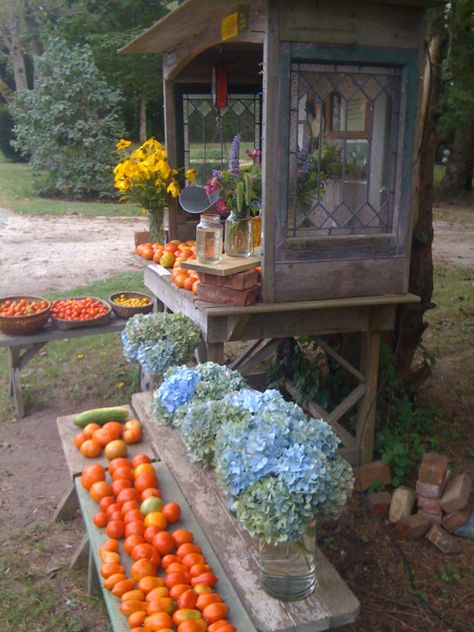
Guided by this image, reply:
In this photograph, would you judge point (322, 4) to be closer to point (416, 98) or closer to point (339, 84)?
point (339, 84)

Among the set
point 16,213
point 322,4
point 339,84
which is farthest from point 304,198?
point 16,213

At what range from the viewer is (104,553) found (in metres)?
2.49

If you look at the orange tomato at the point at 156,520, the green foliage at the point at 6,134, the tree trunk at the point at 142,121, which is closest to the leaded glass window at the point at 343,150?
Result: the orange tomato at the point at 156,520

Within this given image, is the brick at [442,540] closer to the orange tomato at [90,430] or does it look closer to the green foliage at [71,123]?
the orange tomato at [90,430]

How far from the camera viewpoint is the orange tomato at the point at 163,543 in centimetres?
250

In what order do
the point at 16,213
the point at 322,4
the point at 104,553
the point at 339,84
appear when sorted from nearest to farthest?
the point at 104,553, the point at 322,4, the point at 339,84, the point at 16,213

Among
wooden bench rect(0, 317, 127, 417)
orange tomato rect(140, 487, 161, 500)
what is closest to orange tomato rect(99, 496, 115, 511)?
orange tomato rect(140, 487, 161, 500)

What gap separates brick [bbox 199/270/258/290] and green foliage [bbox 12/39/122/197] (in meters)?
13.9

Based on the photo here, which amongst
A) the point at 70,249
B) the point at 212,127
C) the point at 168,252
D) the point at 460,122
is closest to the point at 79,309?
the point at 168,252

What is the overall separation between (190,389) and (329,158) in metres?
1.43

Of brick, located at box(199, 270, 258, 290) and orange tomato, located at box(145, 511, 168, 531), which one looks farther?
brick, located at box(199, 270, 258, 290)

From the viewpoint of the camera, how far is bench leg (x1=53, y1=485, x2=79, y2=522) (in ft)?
12.1

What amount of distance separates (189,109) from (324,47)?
2073 millimetres

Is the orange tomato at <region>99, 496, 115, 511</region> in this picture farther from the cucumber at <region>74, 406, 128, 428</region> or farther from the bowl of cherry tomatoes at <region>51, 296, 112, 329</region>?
the bowl of cherry tomatoes at <region>51, 296, 112, 329</region>
